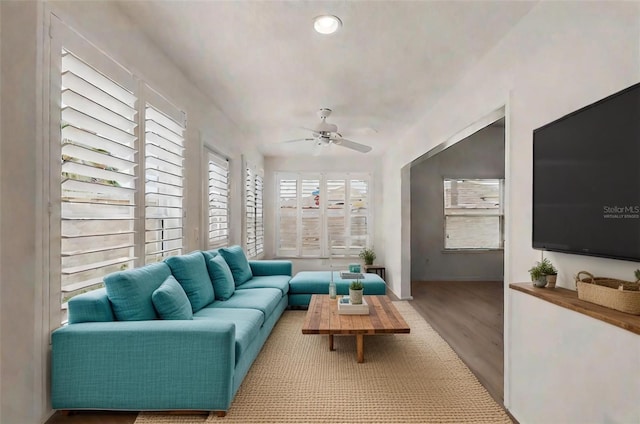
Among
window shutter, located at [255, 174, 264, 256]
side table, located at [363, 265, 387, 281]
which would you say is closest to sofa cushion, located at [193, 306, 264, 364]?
window shutter, located at [255, 174, 264, 256]

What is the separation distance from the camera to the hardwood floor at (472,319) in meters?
2.81

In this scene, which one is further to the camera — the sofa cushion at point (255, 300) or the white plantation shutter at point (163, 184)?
the sofa cushion at point (255, 300)

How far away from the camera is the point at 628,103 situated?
4.34 feet

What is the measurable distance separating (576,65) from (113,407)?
3.15 m

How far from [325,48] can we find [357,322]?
2.30 meters

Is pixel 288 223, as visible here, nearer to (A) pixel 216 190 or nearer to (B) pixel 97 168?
(A) pixel 216 190

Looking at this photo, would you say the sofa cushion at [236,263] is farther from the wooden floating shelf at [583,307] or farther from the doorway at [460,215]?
the doorway at [460,215]

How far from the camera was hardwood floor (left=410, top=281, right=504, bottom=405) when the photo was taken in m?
2.81

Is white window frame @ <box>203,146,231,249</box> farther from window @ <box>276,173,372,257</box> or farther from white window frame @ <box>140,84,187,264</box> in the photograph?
window @ <box>276,173,372,257</box>

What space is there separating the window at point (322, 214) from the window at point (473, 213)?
5.46ft

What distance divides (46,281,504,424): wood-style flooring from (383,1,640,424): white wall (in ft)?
2.42

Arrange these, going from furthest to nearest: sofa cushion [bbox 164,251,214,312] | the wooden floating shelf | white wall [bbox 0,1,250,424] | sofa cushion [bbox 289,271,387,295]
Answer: sofa cushion [bbox 289,271,387,295], sofa cushion [bbox 164,251,214,312], white wall [bbox 0,1,250,424], the wooden floating shelf

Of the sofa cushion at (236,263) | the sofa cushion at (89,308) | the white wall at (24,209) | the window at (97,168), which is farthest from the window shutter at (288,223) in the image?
the white wall at (24,209)

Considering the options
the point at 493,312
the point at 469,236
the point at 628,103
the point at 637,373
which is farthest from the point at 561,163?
the point at 469,236
